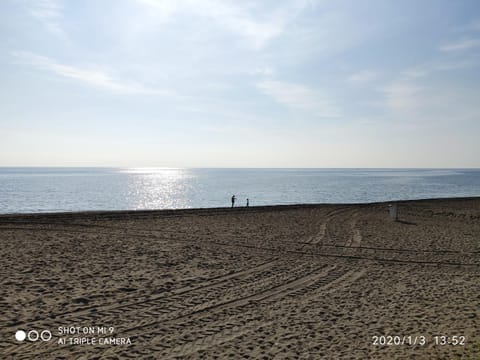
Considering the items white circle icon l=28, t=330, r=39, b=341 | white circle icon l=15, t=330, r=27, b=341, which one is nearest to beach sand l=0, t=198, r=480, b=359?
white circle icon l=15, t=330, r=27, b=341

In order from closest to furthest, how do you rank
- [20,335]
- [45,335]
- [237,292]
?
[20,335] < [45,335] < [237,292]

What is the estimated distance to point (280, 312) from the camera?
9.33 meters

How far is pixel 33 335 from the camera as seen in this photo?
754cm

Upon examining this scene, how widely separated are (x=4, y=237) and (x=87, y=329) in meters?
13.7

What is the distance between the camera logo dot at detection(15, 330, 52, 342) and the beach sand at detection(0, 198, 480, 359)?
14cm

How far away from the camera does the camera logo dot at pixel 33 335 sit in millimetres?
7368

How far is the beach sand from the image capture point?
7.36m

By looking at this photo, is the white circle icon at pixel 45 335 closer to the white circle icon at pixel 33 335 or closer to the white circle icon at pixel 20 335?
the white circle icon at pixel 33 335

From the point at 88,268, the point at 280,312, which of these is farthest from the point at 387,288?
the point at 88,268

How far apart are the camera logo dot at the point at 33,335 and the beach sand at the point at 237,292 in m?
0.14

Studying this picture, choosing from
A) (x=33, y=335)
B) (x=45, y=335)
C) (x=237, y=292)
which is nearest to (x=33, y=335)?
(x=33, y=335)

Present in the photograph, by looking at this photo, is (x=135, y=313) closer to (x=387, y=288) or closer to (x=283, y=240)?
(x=387, y=288)

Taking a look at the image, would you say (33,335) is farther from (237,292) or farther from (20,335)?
(237,292)

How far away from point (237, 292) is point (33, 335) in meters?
5.64
